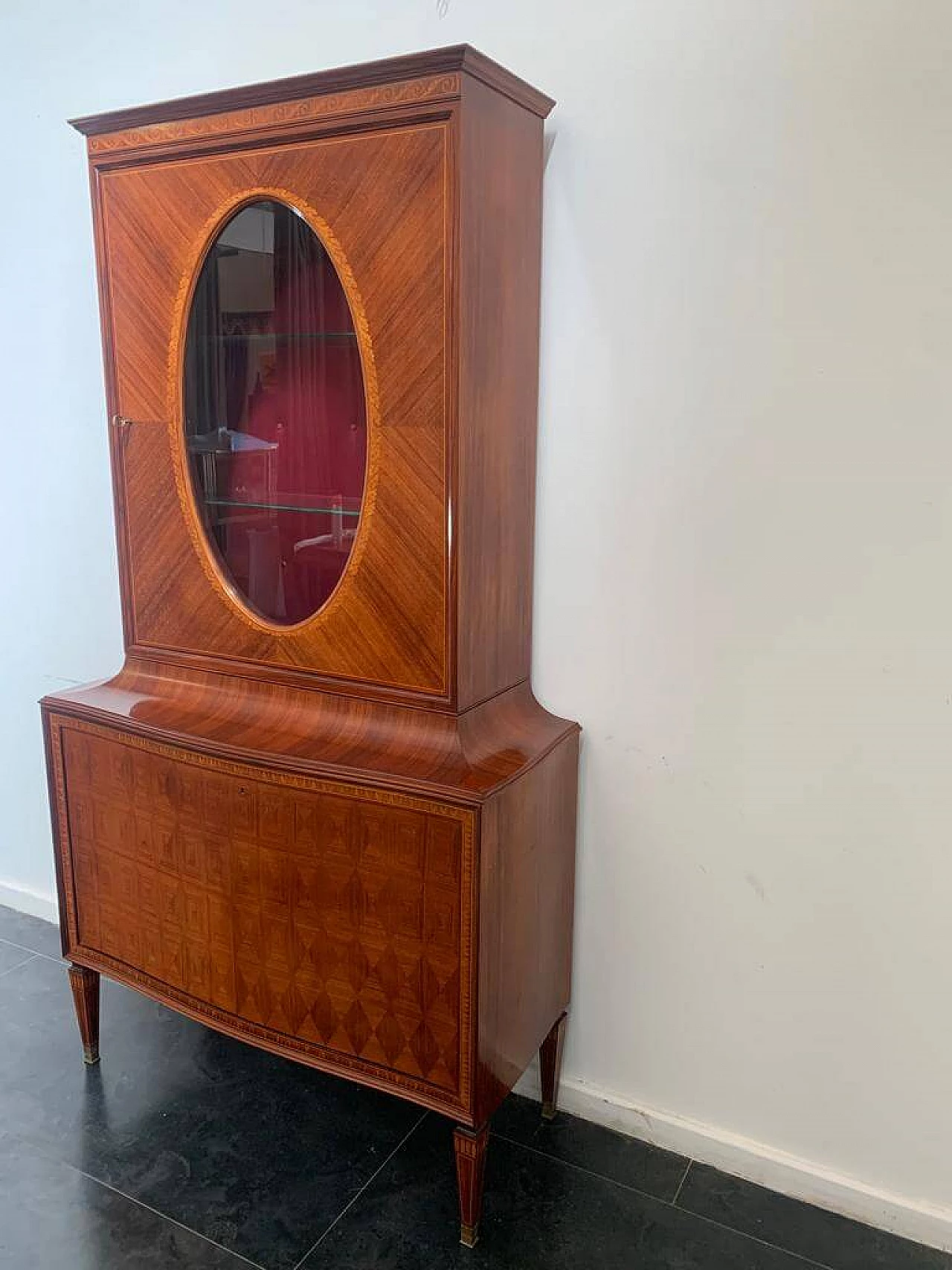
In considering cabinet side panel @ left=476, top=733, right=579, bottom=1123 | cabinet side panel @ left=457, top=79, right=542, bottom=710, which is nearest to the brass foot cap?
cabinet side panel @ left=476, top=733, right=579, bottom=1123

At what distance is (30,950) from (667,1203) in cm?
159

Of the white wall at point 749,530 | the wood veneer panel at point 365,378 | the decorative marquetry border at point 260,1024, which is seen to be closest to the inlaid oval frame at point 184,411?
the wood veneer panel at point 365,378

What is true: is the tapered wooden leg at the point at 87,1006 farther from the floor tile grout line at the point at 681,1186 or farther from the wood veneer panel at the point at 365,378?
the floor tile grout line at the point at 681,1186

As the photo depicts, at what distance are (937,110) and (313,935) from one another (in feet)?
4.96

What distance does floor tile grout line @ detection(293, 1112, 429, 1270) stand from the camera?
60.1 inches

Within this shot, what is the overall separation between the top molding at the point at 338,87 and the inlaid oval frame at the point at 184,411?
127mm

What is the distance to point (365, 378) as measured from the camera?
144 cm

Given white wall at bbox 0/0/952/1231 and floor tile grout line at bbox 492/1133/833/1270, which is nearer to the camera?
white wall at bbox 0/0/952/1231

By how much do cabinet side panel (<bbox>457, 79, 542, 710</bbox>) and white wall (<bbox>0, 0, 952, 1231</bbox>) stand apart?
6cm

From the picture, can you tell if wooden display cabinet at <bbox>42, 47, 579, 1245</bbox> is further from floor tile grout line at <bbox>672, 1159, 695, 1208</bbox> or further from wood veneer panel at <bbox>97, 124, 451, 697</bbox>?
floor tile grout line at <bbox>672, 1159, 695, 1208</bbox>

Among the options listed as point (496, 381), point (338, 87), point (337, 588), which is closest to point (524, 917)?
point (337, 588)

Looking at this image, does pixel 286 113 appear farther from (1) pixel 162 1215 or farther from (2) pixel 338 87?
(1) pixel 162 1215

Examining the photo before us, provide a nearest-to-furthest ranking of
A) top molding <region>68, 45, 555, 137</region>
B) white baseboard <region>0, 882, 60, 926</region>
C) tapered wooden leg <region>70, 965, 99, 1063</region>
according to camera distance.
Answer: top molding <region>68, 45, 555, 137</region>
tapered wooden leg <region>70, 965, 99, 1063</region>
white baseboard <region>0, 882, 60, 926</region>

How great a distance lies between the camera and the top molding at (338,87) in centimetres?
Result: 128
